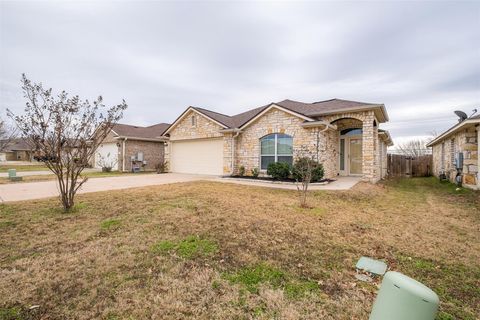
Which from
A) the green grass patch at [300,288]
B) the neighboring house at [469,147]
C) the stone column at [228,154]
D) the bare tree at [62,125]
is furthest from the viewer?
the stone column at [228,154]

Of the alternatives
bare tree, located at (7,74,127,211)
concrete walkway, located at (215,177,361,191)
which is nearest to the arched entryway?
concrete walkway, located at (215,177,361,191)

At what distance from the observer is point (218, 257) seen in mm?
3355

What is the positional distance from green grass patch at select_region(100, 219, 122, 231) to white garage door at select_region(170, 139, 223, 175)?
10.1 metres

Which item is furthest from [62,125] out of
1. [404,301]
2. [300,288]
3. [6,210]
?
[404,301]

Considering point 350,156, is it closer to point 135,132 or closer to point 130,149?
point 130,149

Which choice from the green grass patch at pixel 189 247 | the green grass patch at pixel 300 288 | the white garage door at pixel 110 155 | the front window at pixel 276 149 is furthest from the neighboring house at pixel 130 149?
the green grass patch at pixel 300 288

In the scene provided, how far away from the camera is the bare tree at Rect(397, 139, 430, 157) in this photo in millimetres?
32781

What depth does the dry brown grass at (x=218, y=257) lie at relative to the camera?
230 centimetres

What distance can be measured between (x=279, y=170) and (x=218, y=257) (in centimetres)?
830

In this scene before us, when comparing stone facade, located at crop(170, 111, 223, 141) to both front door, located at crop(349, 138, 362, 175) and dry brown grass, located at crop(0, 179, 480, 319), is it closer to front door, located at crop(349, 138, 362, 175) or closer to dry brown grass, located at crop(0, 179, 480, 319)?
front door, located at crop(349, 138, 362, 175)

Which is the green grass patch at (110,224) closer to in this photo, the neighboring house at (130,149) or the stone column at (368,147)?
the stone column at (368,147)

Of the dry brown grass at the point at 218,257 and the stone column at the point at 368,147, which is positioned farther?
the stone column at the point at 368,147

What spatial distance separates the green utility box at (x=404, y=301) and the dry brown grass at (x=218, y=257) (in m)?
0.66

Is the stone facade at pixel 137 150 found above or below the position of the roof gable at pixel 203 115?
below
